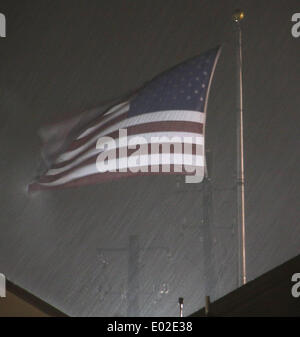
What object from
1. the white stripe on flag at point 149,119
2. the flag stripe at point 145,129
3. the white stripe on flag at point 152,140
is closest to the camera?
the white stripe on flag at point 152,140

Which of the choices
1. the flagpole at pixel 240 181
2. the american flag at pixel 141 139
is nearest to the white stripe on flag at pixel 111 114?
the american flag at pixel 141 139

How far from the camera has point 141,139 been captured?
576 inches

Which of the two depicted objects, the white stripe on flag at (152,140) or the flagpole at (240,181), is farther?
the white stripe on flag at (152,140)

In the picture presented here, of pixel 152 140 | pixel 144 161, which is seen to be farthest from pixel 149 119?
pixel 144 161

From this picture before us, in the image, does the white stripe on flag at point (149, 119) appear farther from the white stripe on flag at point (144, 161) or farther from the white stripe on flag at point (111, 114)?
the white stripe on flag at point (144, 161)

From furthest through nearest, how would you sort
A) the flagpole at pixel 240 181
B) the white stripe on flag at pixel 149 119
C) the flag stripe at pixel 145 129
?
the white stripe on flag at pixel 149 119
the flag stripe at pixel 145 129
the flagpole at pixel 240 181

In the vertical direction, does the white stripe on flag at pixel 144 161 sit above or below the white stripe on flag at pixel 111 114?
below

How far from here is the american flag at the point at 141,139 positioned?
14312 mm

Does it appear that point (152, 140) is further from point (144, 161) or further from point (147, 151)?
point (144, 161)

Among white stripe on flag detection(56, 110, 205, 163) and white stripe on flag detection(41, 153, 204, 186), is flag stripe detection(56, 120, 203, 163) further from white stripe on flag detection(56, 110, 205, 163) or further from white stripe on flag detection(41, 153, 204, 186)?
white stripe on flag detection(41, 153, 204, 186)

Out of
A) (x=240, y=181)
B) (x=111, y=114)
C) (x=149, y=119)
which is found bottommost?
(x=240, y=181)

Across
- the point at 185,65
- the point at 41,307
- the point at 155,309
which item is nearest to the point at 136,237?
the point at 155,309

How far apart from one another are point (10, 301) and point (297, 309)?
250 centimetres
